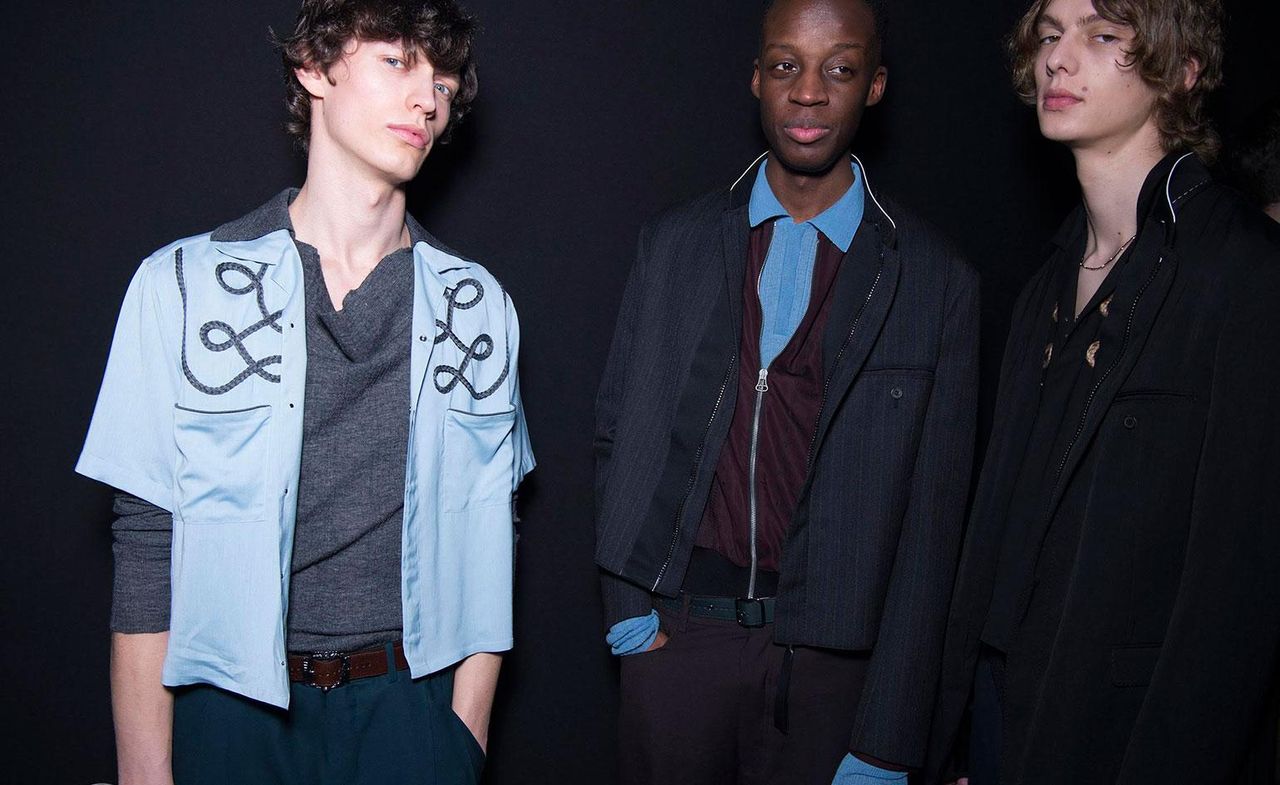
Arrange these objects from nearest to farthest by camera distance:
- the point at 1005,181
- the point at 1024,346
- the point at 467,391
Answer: the point at 467,391 → the point at 1024,346 → the point at 1005,181

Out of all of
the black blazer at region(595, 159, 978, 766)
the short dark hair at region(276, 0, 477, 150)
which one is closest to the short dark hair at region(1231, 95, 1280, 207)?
the black blazer at region(595, 159, 978, 766)

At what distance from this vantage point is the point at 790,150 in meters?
2.10

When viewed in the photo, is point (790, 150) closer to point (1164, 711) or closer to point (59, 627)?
point (1164, 711)

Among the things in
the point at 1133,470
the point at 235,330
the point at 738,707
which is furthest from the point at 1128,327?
the point at 235,330

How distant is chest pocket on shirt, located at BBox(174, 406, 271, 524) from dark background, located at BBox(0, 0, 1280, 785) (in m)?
0.73

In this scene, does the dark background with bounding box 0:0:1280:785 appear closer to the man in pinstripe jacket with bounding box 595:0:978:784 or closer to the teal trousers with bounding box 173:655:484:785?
the man in pinstripe jacket with bounding box 595:0:978:784

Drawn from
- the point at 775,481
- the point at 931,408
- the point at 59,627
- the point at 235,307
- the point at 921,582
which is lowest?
the point at 59,627

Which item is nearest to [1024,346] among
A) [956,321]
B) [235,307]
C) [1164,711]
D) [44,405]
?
[956,321]

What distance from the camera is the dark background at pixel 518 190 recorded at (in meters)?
2.28

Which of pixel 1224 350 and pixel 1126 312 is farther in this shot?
pixel 1126 312

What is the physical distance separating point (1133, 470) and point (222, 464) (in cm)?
147

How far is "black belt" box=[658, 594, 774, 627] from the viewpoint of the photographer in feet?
6.76

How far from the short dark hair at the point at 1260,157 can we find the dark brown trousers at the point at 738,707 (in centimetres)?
149

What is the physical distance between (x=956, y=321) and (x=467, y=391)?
95 cm
